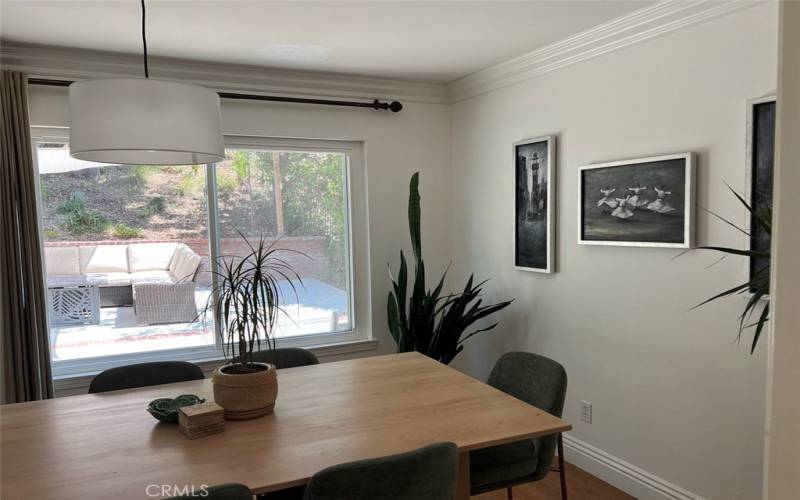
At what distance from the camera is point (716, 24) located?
7.54ft

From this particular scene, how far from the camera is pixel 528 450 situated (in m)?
2.06

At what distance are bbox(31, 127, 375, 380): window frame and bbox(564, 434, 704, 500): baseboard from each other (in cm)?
150

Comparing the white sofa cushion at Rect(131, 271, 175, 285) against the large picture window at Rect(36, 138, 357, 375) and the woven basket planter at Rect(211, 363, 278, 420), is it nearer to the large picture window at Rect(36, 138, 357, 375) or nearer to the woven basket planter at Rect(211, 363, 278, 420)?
the large picture window at Rect(36, 138, 357, 375)

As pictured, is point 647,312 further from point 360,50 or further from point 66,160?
point 66,160

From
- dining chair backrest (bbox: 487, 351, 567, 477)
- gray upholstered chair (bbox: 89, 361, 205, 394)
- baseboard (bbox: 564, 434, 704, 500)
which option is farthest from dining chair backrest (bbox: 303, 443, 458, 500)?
baseboard (bbox: 564, 434, 704, 500)

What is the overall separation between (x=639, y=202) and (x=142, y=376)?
239 centimetres

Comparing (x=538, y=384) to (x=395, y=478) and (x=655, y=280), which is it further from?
(x=395, y=478)

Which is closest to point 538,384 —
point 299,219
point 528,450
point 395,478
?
point 528,450

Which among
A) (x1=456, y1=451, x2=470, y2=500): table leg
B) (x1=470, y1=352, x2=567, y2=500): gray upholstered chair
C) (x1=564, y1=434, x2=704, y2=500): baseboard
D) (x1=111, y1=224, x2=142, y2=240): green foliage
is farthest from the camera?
(x1=111, y1=224, x2=142, y2=240): green foliage

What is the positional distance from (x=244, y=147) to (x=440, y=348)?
180cm

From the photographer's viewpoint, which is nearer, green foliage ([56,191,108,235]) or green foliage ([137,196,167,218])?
green foliage ([56,191,108,235])

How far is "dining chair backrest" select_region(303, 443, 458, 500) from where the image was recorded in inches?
52.0

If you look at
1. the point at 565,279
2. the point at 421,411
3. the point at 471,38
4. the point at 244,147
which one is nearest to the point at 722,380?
the point at 565,279

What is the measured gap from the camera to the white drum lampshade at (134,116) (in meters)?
1.48
